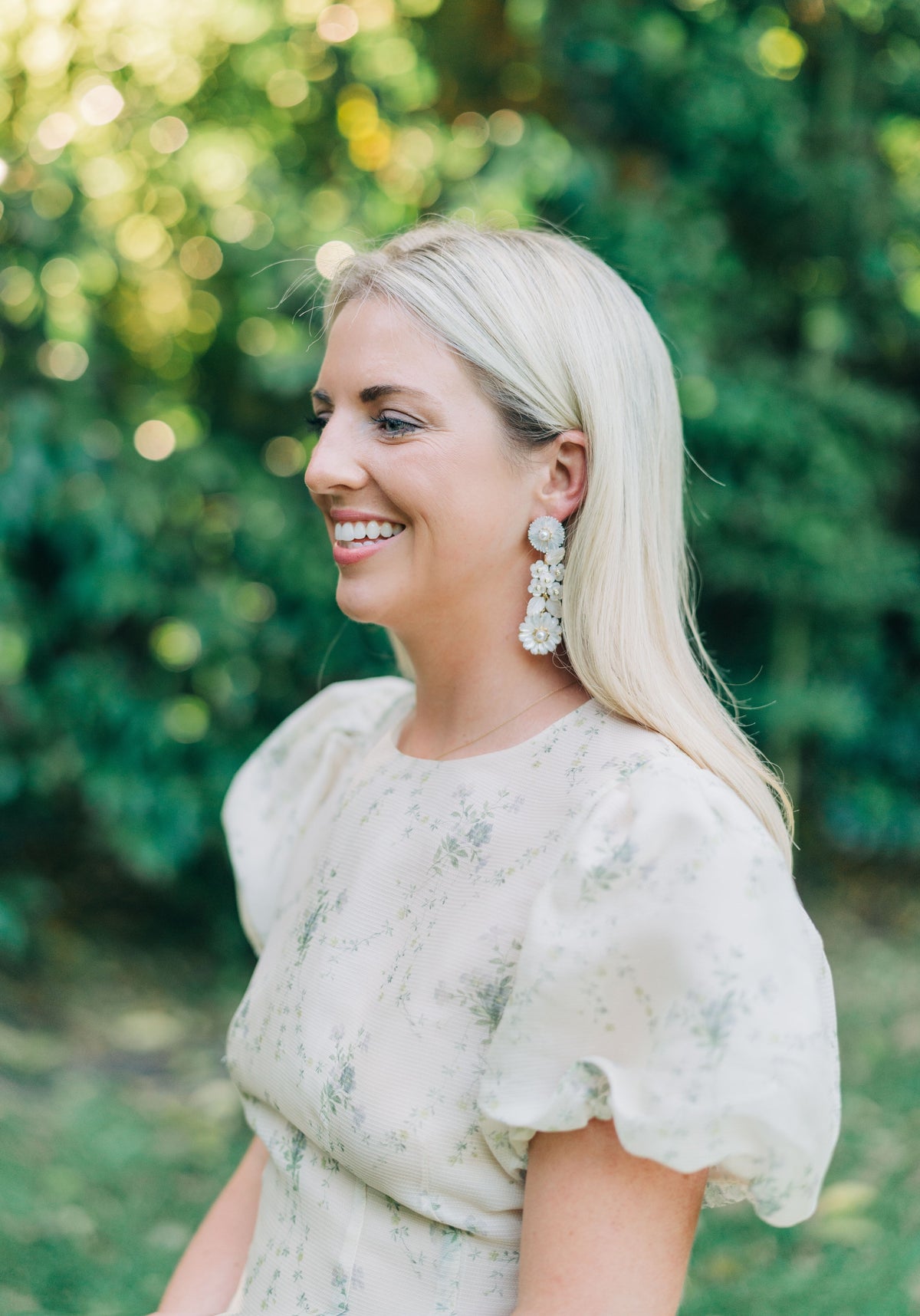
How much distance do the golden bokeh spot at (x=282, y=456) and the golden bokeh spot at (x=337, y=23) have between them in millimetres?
1127

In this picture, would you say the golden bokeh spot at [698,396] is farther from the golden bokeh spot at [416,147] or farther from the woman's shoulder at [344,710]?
the woman's shoulder at [344,710]

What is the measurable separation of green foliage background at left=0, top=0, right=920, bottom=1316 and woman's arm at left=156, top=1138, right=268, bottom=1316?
1.29 metres

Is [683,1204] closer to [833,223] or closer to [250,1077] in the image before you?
[250,1077]

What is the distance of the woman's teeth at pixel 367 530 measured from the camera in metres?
1.28

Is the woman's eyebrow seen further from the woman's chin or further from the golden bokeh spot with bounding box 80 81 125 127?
the golden bokeh spot with bounding box 80 81 125 127

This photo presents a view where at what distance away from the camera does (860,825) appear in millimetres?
4367

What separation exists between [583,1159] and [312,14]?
3240 mm

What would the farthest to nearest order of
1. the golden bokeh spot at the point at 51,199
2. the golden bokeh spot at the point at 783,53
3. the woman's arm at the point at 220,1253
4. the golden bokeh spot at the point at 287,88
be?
the golden bokeh spot at the point at 783,53, the golden bokeh spot at the point at 287,88, the golden bokeh spot at the point at 51,199, the woman's arm at the point at 220,1253

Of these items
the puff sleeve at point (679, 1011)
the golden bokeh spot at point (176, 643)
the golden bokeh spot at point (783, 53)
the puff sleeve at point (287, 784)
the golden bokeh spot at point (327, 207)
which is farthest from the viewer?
the golden bokeh spot at point (783, 53)

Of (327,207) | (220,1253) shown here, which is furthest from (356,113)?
(220,1253)

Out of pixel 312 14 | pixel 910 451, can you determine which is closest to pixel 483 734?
pixel 312 14

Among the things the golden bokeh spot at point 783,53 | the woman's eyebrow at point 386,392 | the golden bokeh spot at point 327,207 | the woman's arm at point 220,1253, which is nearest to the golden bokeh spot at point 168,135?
the golden bokeh spot at point 327,207

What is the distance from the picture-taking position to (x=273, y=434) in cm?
345

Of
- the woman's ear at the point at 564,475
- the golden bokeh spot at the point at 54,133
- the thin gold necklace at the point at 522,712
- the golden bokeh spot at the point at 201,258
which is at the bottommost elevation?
the thin gold necklace at the point at 522,712
